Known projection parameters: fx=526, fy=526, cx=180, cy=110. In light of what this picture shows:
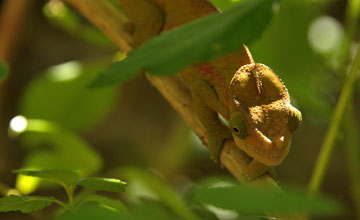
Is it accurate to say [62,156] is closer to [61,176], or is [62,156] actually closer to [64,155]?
[64,155]

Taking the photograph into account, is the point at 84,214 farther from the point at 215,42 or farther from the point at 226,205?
the point at 215,42

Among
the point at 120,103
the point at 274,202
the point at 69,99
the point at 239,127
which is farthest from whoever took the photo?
the point at 120,103

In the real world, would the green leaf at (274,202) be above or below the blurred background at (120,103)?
below

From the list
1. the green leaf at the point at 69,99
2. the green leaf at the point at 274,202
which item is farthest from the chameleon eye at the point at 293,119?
the green leaf at the point at 69,99

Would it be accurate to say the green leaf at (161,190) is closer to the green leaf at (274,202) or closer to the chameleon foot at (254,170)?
the chameleon foot at (254,170)

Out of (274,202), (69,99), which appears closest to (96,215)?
(274,202)

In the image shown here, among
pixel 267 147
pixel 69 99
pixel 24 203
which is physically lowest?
pixel 24 203
